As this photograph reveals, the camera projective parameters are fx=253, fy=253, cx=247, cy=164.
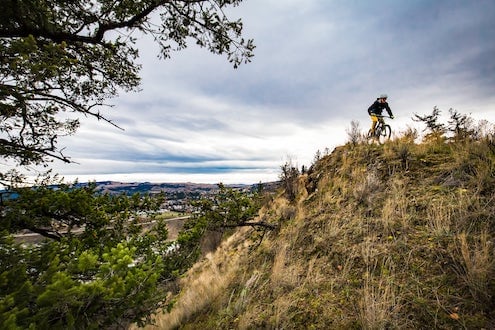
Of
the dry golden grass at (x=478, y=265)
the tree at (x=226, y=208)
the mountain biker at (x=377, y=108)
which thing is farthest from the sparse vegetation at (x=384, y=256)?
the mountain biker at (x=377, y=108)

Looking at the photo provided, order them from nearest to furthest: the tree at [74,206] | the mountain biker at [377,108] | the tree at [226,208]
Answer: the tree at [74,206] → the tree at [226,208] → the mountain biker at [377,108]

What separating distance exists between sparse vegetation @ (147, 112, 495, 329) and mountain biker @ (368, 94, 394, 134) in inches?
100

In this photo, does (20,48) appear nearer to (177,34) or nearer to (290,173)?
(177,34)

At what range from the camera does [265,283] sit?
4891 mm

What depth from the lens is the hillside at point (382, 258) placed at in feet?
10.2

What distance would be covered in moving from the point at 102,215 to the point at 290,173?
795 centimetres

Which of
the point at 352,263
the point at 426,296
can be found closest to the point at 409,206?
the point at 352,263

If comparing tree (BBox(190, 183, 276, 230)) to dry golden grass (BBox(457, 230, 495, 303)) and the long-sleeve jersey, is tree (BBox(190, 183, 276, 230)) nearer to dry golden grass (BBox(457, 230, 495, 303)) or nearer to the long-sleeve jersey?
dry golden grass (BBox(457, 230, 495, 303))

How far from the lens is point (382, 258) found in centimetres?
407

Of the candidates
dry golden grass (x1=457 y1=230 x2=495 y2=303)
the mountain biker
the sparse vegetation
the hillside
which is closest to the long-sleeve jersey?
the mountain biker

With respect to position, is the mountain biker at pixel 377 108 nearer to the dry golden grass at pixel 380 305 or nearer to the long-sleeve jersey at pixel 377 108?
the long-sleeve jersey at pixel 377 108

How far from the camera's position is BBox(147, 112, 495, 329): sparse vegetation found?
10.2ft

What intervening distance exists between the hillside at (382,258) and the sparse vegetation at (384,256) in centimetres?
2

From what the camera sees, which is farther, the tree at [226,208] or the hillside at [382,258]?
the tree at [226,208]
